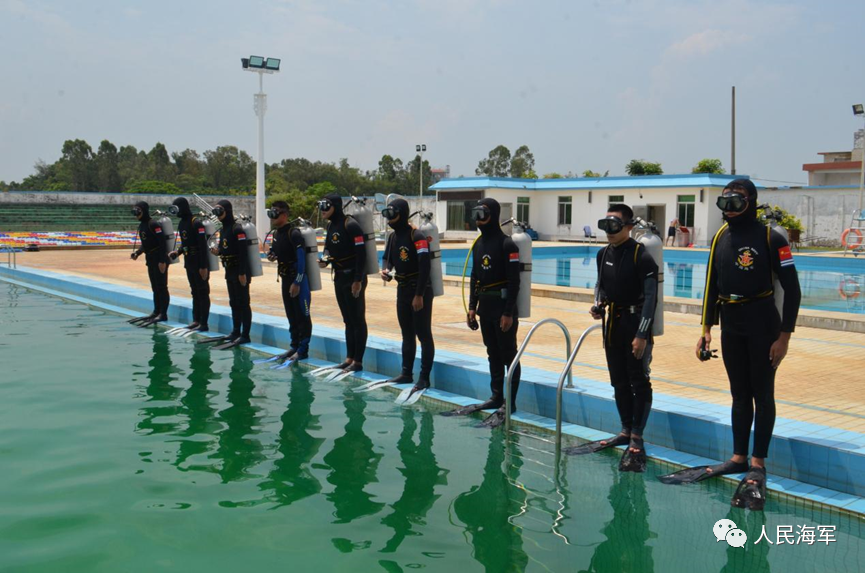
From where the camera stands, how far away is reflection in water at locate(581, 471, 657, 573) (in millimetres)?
3830

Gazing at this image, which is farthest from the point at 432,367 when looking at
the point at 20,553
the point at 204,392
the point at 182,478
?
the point at 20,553

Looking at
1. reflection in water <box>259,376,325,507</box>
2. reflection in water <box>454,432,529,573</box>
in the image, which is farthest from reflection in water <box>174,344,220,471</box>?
reflection in water <box>454,432,529,573</box>

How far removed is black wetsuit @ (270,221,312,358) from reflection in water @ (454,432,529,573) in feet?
12.7

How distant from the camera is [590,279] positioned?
20281mm

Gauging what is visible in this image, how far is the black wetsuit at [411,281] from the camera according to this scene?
284 inches

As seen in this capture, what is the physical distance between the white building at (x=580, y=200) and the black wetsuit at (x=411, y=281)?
28.6 m

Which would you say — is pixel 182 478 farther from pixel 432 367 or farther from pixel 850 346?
pixel 850 346

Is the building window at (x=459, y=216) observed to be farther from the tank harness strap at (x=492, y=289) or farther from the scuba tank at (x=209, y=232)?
the tank harness strap at (x=492, y=289)

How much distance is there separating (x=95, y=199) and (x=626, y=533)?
51.9 metres

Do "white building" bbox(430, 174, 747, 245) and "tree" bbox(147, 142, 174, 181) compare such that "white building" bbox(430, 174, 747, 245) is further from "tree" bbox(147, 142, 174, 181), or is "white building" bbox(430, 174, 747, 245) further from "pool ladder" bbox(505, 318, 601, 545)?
Answer: "tree" bbox(147, 142, 174, 181)

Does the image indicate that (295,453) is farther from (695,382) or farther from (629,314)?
(695,382)

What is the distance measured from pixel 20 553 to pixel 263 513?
1260 millimetres

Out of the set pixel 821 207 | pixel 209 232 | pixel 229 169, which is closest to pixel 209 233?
pixel 209 232

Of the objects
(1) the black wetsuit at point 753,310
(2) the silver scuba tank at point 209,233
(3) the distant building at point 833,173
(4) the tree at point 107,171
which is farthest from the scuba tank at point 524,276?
(4) the tree at point 107,171
